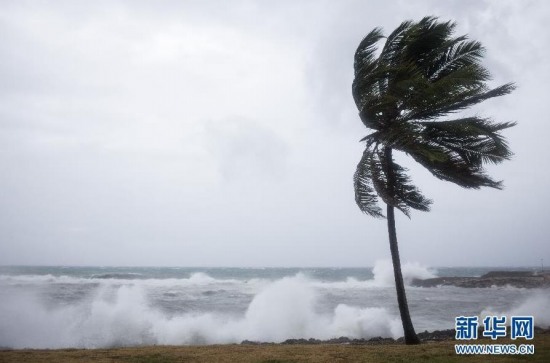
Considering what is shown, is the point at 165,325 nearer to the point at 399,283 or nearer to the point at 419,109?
the point at 399,283

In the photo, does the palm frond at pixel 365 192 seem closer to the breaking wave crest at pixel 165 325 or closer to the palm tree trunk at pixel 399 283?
the palm tree trunk at pixel 399 283

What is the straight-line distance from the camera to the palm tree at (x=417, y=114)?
9008mm

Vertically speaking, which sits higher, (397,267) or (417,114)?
(417,114)

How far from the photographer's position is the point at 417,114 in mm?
9500

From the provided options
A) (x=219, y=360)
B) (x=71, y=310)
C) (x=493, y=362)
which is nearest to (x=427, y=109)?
(x=493, y=362)

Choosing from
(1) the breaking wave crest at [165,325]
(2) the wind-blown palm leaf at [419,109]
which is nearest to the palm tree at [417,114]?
(2) the wind-blown palm leaf at [419,109]

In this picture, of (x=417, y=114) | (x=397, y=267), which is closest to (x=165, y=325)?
(x=397, y=267)

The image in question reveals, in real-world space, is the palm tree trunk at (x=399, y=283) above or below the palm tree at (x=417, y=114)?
below

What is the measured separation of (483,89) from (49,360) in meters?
11.7

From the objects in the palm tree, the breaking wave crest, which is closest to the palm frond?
the palm tree

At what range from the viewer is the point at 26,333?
15.4 meters

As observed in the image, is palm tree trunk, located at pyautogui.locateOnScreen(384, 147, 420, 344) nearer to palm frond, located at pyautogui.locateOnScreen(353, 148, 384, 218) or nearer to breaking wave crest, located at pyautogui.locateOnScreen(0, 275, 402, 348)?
palm frond, located at pyautogui.locateOnScreen(353, 148, 384, 218)

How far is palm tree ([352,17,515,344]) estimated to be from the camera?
9008mm

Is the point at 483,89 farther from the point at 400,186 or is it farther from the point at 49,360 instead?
the point at 49,360
